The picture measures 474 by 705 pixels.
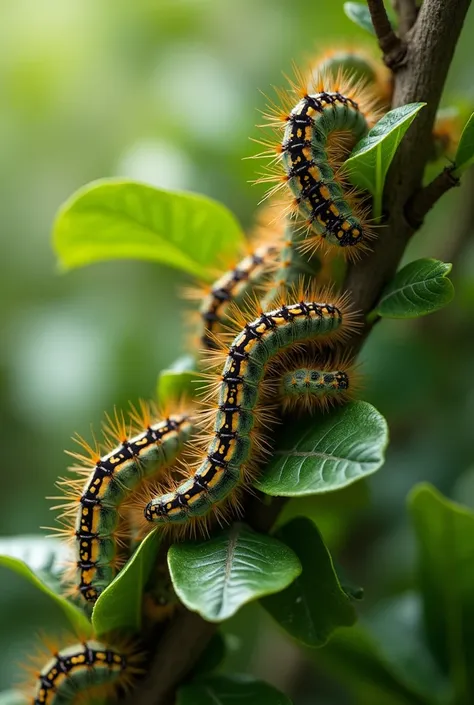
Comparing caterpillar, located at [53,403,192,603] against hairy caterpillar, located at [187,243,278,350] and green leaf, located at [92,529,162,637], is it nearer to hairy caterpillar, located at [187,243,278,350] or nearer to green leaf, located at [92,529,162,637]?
green leaf, located at [92,529,162,637]

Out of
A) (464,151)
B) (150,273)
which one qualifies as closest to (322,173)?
(464,151)

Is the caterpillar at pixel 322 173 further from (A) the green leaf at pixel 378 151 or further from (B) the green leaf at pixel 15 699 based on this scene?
(B) the green leaf at pixel 15 699

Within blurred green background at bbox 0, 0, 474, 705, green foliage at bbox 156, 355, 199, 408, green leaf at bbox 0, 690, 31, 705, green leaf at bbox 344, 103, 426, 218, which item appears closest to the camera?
green leaf at bbox 344, 103, 426, 218

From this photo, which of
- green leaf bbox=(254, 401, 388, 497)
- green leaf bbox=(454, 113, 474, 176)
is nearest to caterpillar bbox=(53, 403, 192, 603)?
green leaf bbox=(254, 401, 388, 497)

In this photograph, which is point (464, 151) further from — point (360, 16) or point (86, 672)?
point (86, 672)

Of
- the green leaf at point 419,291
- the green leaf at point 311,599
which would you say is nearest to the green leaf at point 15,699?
the green leaf at point 311,599
